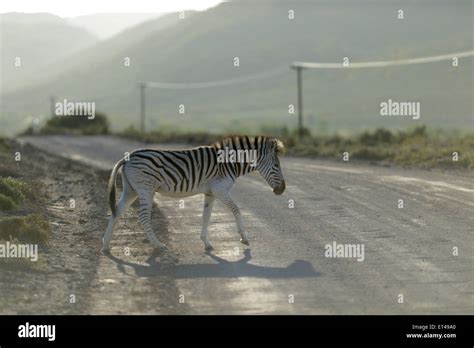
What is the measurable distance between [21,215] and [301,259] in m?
6.74

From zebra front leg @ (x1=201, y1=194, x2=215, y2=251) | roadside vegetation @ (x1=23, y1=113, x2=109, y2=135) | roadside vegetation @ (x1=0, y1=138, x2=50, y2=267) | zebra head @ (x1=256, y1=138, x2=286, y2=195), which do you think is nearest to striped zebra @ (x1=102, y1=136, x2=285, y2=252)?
zebra front leg @ (x1=201, y1=194, x2=215, y2=251)

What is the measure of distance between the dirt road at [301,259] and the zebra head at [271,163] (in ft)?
3.02

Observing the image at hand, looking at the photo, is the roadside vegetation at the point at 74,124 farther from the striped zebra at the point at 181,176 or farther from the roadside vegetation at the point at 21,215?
the striped zebra at the point at 181,176

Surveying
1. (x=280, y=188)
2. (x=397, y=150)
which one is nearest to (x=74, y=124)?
(x=397, y=150)

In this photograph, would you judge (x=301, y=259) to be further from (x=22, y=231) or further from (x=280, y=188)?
(x=22, y=231)

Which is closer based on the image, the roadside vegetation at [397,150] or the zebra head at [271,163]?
the zebra head at [271,163]

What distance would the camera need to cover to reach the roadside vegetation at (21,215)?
54.6 ft

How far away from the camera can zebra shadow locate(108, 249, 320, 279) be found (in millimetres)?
13930

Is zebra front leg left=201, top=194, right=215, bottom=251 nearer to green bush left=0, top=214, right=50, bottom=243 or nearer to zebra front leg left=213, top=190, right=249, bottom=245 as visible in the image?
zebra front leg left=213, top=190, right=249, bottom=245

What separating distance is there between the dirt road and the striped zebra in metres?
0.54

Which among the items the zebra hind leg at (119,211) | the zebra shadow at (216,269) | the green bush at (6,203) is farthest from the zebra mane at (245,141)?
the green bush at (6,203)

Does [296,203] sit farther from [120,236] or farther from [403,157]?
[403,157]
